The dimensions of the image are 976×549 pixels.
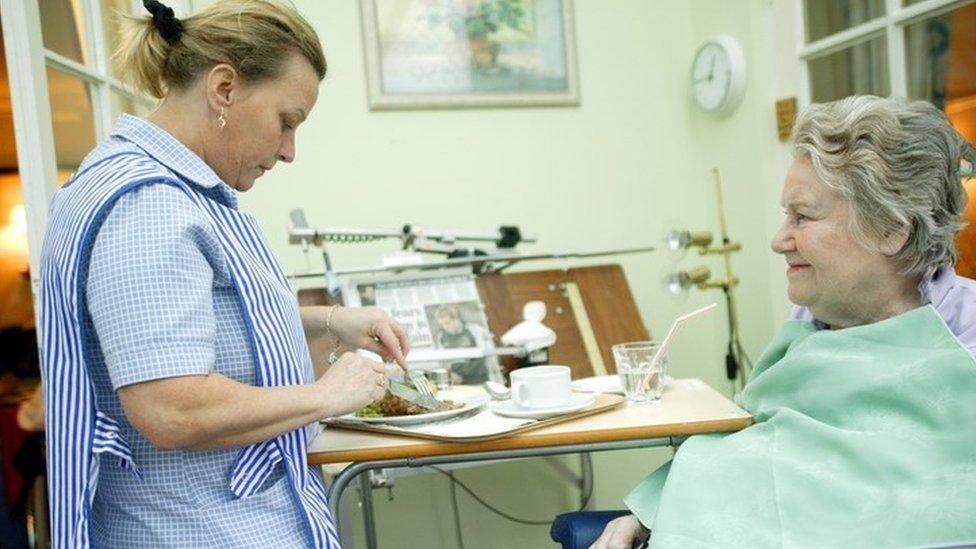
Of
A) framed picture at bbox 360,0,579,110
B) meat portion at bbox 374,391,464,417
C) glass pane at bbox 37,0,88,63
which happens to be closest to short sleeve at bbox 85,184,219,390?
meat portion at bbox 374,391,464,417

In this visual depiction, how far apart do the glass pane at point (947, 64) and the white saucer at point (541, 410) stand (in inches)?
59.3

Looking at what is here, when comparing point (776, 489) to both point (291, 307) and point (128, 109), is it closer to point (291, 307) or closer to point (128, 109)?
point (291, 307)

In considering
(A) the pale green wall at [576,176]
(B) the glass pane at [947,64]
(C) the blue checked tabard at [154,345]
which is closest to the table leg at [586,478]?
(A) the pale green wall at [576,176]

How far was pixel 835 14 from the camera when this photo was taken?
2.54m

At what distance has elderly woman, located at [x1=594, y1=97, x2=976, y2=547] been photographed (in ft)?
3.37

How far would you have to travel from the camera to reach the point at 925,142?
1146 mm

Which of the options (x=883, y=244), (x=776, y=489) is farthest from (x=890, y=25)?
(x=776, y=489)

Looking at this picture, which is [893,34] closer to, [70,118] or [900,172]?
[900,172]

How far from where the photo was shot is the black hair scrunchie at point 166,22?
104cm

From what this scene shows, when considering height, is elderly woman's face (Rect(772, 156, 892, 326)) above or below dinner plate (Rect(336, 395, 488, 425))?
above

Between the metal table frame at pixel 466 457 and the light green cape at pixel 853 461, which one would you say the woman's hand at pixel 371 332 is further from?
the light green cape at pixel 853 461

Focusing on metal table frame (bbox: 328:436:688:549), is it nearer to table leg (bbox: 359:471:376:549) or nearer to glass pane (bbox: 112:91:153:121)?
table leg (bbox: 359:471:376:549)

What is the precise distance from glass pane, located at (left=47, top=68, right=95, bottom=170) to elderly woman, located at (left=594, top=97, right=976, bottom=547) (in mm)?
1384

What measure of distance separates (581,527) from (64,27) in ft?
5.16
